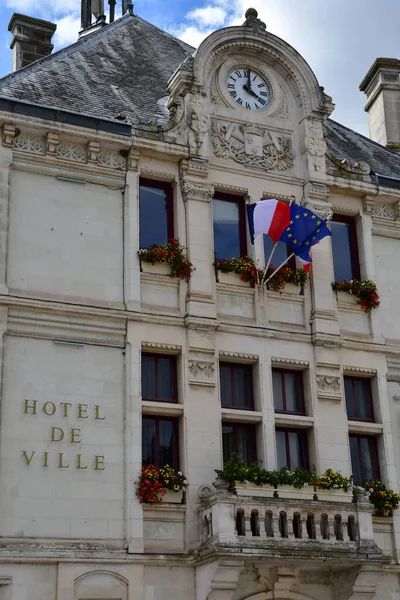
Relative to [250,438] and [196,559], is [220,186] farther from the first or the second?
[196,559]

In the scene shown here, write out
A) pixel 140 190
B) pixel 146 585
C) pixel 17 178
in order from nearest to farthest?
pixel 146 585 → pixel 17 178 → pixel 140 190

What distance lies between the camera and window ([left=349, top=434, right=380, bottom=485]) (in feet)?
59.9

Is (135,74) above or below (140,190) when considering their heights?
above

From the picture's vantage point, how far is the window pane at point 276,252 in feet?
62.4

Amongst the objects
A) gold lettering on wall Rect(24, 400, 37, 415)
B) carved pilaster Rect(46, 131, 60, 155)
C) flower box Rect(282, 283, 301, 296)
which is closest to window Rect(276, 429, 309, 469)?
flower box Rect(282, 283, 301, 296)

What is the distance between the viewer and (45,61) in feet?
66.9

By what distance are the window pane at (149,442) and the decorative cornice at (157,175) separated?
15.6ft

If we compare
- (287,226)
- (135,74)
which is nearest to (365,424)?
(287,226)

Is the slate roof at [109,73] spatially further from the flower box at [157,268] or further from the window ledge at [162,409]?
the window ledge at [162,409]

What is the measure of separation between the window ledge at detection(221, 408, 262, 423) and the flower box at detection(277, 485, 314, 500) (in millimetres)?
1565

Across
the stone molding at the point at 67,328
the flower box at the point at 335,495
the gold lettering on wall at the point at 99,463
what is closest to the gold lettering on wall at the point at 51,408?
the gold lettering on wall at the point at 99,463

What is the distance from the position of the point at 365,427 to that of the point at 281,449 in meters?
1.77

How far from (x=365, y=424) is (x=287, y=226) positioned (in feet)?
13.2

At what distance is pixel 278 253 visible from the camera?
63.0ft
